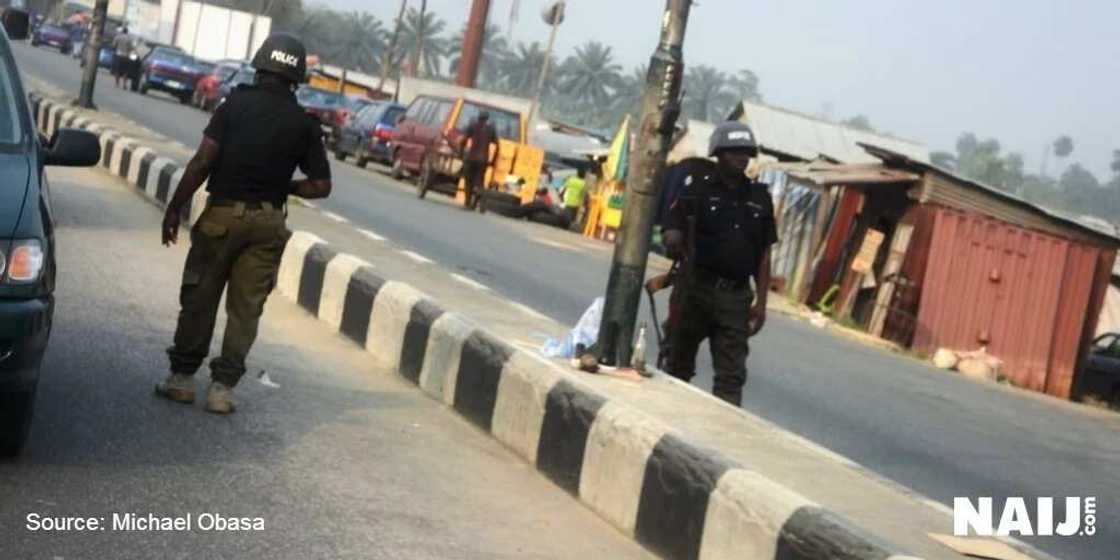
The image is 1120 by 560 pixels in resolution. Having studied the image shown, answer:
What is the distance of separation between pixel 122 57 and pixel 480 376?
5254cm

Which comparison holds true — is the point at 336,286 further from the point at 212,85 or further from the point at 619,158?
the point at 212,85

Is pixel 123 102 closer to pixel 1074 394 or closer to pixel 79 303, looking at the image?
pixel 1074 394

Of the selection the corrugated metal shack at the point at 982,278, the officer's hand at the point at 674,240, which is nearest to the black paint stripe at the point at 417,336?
the officer's hand at the point at 674,240

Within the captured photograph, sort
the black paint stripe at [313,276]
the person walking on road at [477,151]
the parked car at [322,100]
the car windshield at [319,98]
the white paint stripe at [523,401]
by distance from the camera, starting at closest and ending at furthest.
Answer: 1. the white paint stripe at [523,401]
2. the black paint stripe at [313,276]
3. the person walking on road at [477,151]
4. the parked car at [322,100]
5. the car windshield at [319,98]

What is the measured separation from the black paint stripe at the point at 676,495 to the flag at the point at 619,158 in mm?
28017

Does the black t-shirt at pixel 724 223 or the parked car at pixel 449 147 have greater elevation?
the black t-shirt at pixel 724 223

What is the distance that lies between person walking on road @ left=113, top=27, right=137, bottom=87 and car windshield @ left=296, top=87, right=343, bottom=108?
13.2 meters

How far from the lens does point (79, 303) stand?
10.4 meters

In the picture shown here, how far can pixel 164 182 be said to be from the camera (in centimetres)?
1797

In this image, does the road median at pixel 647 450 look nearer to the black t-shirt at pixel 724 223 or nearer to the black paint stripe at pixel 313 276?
the black t-shirt at pixel 724 223

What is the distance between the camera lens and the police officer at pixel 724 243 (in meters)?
8.61

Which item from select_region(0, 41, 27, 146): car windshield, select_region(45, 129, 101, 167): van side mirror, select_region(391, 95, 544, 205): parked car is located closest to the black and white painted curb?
select_region(45, 129, 101, 167): van side mirror

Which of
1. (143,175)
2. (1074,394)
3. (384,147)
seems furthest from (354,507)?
(384,147)

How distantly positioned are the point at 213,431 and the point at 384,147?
104 ft
